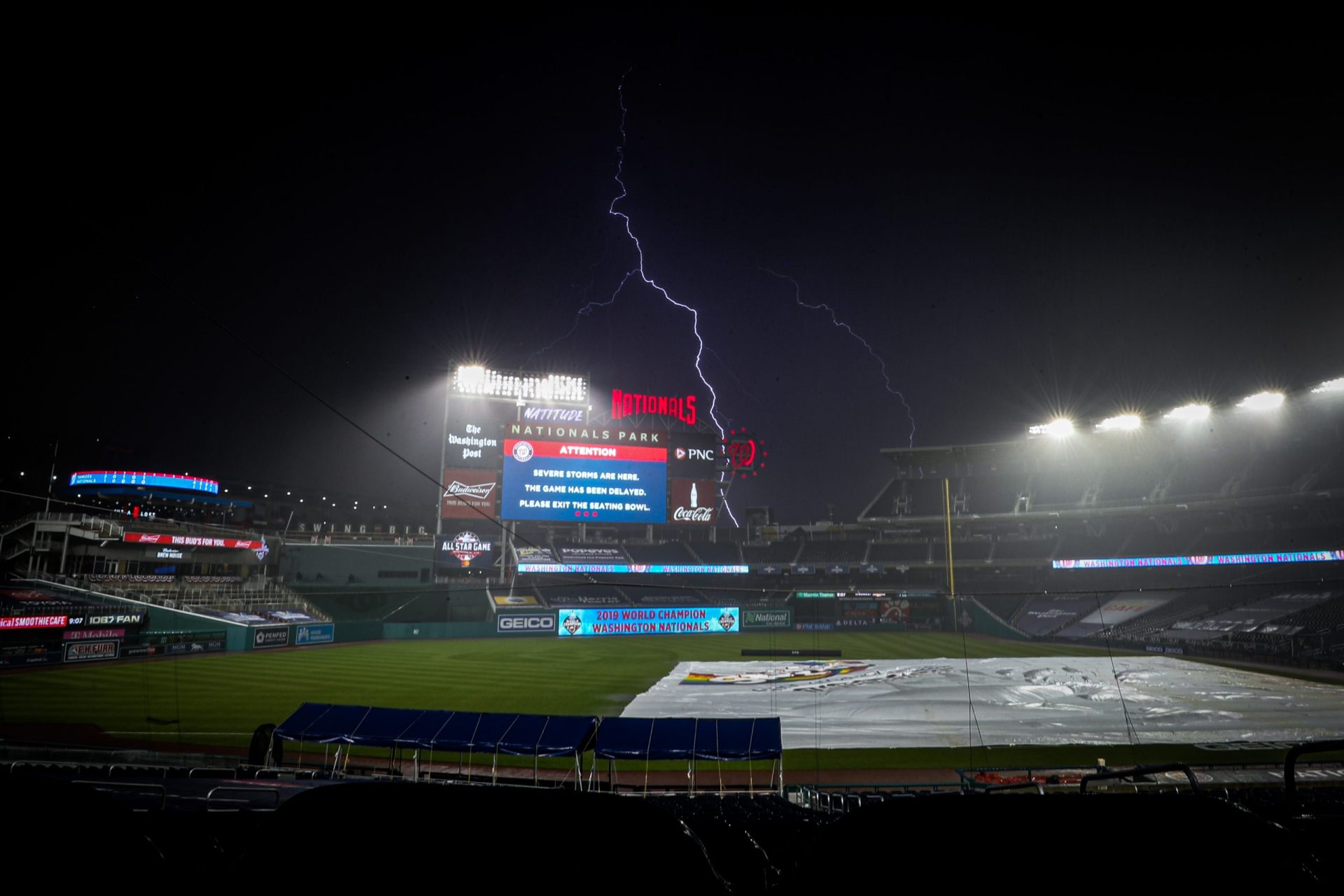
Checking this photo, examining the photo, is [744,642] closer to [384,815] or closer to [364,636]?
[364,636]

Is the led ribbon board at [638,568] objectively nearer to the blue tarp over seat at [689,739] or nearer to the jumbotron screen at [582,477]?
the jumbotron screen at [582,477]

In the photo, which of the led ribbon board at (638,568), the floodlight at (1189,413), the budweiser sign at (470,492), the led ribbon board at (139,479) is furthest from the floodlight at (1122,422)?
the led ribbon board at (139,479)

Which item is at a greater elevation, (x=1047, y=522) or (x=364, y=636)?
(x=1047, y=522)

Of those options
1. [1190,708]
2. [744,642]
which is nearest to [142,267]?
[1190,708]

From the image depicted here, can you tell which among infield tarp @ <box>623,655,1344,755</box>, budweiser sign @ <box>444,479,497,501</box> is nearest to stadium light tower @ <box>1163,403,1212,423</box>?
infield tarp @ <box>623,655,1344,755</box>

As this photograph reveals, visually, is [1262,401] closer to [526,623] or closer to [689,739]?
[689,739]

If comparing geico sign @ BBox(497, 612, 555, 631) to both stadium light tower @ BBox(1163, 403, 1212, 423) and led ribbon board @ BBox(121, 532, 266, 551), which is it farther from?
stadium light tower @ BBox(1163, 403, 1212, 423)

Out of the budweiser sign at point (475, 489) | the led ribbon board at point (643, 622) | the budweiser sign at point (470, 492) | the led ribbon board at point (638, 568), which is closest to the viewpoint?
the led ribbon board at point (643, 622)
